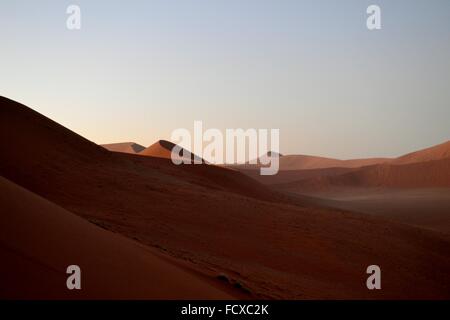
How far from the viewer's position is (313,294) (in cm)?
620

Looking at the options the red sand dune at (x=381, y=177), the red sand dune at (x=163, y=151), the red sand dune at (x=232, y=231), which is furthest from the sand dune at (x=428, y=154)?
the red sand dune at (x=232, y=231)

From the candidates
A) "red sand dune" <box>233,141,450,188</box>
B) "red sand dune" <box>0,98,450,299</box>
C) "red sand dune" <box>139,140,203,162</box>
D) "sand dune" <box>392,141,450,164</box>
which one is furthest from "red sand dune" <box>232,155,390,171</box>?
"red sand dune" <box>0,98,450,299</box>

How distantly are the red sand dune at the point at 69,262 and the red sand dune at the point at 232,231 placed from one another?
192 mm

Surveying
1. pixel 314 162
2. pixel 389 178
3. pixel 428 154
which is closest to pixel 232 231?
pixel 389 178

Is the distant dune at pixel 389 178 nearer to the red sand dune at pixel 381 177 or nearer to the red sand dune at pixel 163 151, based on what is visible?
the red sand dune at pixel 381 177

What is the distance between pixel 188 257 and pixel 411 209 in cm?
2293

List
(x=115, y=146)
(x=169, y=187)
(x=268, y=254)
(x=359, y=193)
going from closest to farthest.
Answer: (x=268, y=254) → (x=169, y=187) → (x=359, y=193) → (x=115, y=146)

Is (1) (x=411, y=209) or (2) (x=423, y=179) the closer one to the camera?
(1) (x=411, y=209)

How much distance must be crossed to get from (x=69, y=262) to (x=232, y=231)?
20.3ft

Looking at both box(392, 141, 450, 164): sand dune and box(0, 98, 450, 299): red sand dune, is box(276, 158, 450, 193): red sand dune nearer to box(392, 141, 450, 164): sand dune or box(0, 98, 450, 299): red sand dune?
box(392, 141, 450, 164): sand dune

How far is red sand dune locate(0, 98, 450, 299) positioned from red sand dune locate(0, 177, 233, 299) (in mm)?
192

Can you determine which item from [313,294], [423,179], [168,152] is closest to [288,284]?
[313,294]
